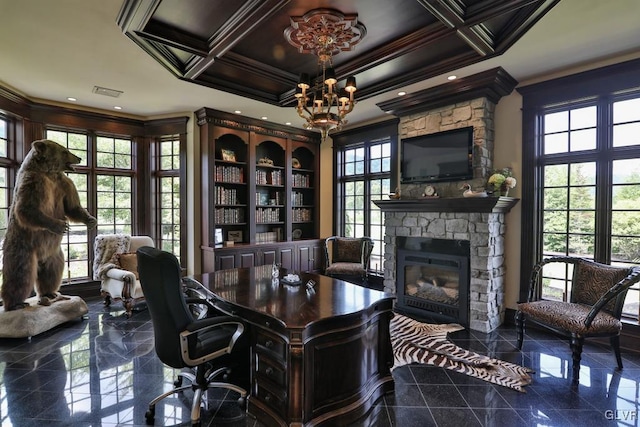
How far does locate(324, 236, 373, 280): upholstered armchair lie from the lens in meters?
5.22

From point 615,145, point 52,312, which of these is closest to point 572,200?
point 615,145

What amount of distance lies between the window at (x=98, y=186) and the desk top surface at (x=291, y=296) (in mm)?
3194

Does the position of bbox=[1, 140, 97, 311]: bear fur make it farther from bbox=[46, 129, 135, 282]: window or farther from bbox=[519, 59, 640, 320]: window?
bbox=[519, 59, 640, 320]: window

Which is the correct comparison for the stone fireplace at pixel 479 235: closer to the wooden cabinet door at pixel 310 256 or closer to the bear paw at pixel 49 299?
the wooden cabinet door at pixel 310 256

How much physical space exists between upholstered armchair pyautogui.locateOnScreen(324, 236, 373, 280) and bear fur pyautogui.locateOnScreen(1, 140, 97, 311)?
3730 mm

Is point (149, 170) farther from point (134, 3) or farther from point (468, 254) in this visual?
point (468, 254)

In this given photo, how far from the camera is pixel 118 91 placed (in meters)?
4.36

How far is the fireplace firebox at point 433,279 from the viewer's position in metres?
4.05

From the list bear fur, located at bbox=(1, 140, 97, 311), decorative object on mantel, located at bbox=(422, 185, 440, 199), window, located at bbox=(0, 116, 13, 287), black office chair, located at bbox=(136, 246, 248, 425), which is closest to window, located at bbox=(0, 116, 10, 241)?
window, located at bbox=(0, 116, 13, 287)

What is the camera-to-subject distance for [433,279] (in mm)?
4492

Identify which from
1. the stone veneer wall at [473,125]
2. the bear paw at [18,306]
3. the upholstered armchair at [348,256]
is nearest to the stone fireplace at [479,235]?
the stone veneer wall at [473,125]

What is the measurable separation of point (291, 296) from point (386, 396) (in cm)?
109

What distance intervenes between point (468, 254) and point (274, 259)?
330cm

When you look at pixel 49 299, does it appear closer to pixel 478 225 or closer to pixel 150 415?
pixel 150 415
